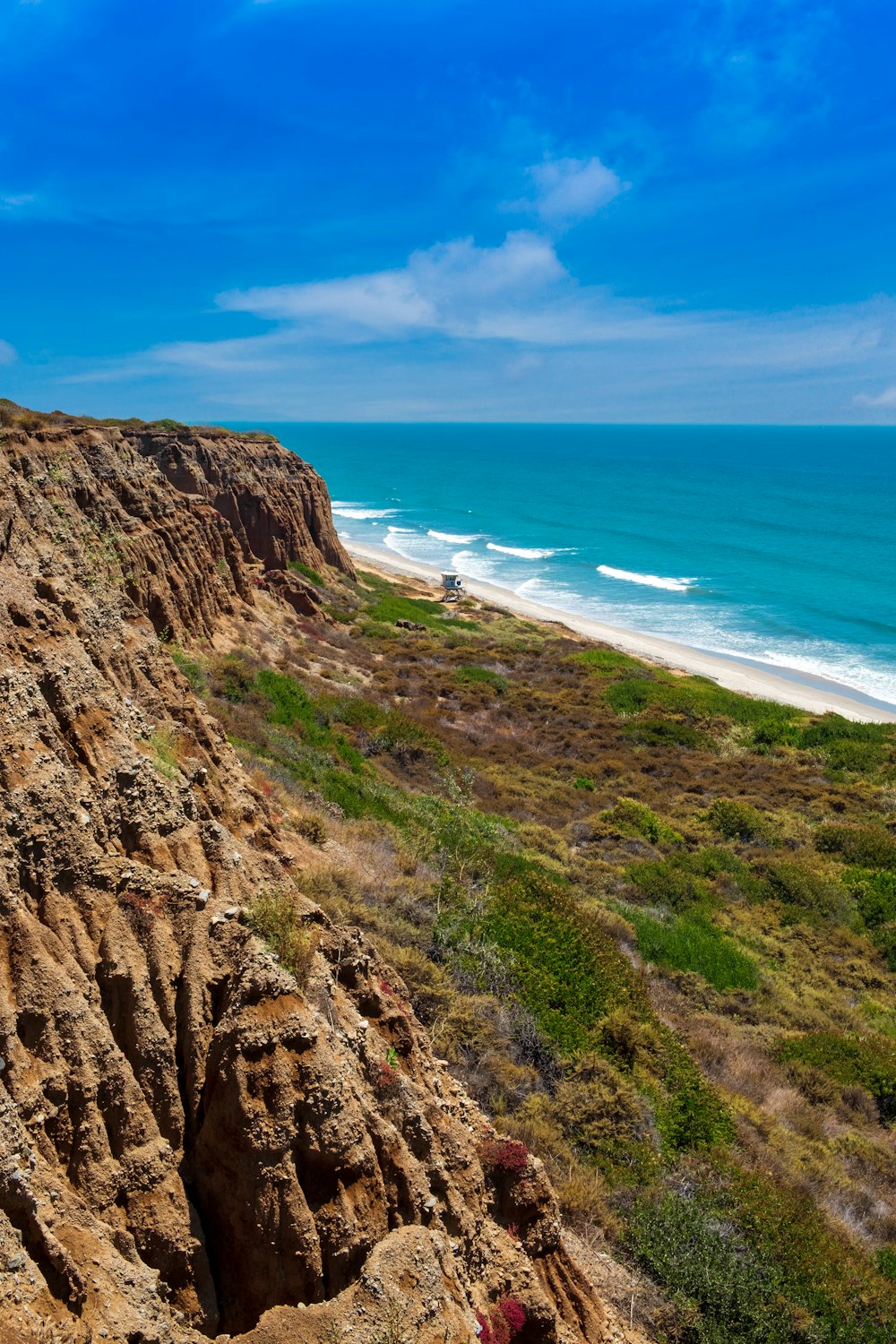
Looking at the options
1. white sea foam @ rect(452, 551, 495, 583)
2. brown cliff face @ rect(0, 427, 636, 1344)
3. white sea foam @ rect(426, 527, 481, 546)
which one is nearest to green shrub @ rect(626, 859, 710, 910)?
brown cliff face @ rect(0, 427, 636, 1344)

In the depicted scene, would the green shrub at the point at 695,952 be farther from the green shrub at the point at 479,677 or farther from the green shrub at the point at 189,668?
the green shrub at the point at 479,677

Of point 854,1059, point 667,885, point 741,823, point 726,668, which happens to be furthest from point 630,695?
point 854,1059

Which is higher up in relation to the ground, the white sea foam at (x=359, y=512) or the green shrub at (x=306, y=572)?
the white sea foam at (x=359, y=512)

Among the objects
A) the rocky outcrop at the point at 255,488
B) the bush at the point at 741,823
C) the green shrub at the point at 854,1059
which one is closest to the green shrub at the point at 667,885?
the bush at the point at 741,823

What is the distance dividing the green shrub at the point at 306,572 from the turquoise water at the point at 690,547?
2379 centimetres

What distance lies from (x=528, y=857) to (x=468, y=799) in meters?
3.33

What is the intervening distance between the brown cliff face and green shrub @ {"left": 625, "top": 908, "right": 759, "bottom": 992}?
822cm

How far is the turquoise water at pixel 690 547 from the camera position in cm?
5503

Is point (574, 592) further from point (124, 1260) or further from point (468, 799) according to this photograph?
point (124, 1260)

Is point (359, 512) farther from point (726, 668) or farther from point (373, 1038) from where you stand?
point (373, 1038)

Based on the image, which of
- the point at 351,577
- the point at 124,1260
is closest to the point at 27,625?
the point at 124,1260

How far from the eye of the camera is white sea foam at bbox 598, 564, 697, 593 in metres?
69.7

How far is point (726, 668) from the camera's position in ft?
156

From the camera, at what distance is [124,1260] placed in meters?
4.19
